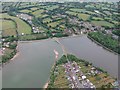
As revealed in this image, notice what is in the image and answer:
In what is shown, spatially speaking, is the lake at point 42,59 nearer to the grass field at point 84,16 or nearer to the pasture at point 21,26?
Result: the pasture at point 21,26

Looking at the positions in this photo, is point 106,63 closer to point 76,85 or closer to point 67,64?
point 67,64

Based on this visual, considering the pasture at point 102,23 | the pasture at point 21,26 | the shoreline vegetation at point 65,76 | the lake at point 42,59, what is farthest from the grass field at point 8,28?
the pasture at point 102,23

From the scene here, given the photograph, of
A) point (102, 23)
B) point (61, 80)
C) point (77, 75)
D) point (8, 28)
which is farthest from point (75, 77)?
point (102, 23)

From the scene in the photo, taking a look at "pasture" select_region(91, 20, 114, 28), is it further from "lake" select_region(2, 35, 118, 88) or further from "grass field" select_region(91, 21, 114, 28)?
"lake" select_region(2, 35, 118, 88)

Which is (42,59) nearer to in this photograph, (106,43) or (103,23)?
(106,43)

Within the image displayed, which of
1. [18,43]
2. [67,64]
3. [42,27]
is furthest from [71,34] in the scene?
[67,64]

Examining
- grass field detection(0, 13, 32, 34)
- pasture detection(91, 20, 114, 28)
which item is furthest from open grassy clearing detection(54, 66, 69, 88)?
pasture detection(91, 20, 114, 28)

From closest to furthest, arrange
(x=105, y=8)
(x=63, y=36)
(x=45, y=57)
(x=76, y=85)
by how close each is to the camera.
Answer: (x=76, y=85)
(x=45, y=57)
(x=63, y=36)
(x=105, y=8)
